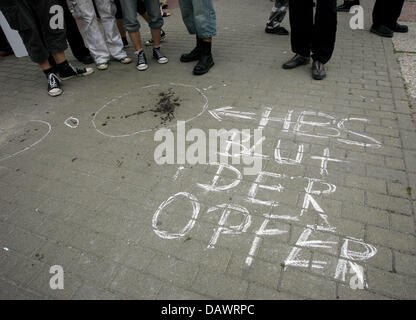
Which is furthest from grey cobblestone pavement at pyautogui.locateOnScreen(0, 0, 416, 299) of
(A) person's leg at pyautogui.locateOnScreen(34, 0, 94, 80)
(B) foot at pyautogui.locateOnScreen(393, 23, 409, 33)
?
(B) foot at pyautogui.locateOnScreen(393, 23, 409, 33)

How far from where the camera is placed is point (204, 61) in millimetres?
4078

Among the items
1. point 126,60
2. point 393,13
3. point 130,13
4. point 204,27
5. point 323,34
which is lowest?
point 126,60

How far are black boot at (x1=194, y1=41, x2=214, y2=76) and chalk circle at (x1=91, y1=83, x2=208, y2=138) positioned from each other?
0.40 m

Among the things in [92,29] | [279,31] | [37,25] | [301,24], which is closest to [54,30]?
[37,25]

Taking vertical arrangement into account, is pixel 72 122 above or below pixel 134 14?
below

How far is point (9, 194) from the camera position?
2420 mm

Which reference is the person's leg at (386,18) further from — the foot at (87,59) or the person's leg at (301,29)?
the foot at (87,59)

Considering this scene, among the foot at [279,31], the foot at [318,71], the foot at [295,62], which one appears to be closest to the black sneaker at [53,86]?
the foot at [295,62]

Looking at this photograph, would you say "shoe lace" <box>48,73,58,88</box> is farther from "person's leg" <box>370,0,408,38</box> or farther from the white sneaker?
"person's leg" <box>370,0,408,38</box>

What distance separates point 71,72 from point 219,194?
348 centimetres

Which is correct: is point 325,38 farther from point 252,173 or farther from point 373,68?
point 252,173

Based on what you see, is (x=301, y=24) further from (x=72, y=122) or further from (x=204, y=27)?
(x=72, y=122)

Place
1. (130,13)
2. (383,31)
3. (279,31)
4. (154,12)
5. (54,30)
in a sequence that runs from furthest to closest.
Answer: (279,31) → (383,31) → (154,12) → (130,13) → (54,30)

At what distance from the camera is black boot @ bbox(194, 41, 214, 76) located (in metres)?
4.01
